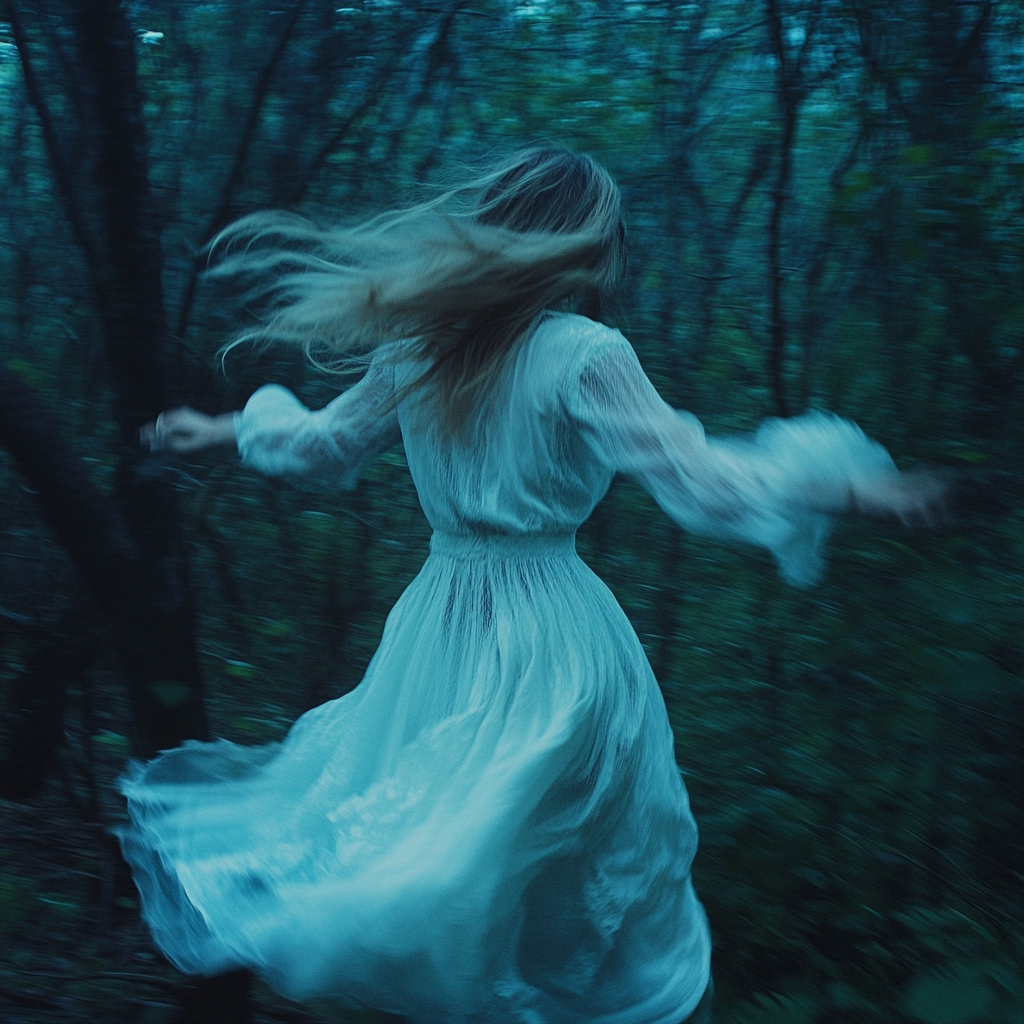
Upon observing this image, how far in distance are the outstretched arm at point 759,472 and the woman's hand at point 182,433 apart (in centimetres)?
95

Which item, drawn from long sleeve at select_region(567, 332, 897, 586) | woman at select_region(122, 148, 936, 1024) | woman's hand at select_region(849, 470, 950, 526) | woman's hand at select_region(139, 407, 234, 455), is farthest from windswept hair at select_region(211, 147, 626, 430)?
woman's hand at select_region(849, 470, 950, 526)

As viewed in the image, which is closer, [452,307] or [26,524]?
[452,307]

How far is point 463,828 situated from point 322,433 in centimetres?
95

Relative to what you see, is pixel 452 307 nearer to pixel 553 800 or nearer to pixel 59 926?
pixel 553 800

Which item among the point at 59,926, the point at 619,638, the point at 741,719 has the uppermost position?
the point at 619,638

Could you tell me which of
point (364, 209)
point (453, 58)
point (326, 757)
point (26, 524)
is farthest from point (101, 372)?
point (326, 757)

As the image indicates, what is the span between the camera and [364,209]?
3.60 metres

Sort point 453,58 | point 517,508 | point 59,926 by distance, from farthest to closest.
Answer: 1. point 453,58
2. point 59,926
3. point 517,508

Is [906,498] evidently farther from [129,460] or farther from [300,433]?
[129,460]

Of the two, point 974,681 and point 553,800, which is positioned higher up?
point 553,800

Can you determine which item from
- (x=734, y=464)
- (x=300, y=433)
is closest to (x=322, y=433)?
(x=300, y=433)

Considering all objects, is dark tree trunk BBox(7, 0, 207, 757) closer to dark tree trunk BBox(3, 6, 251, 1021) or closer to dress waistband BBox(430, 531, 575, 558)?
dark tree trunk BBox(3, 6, 251, 1021)

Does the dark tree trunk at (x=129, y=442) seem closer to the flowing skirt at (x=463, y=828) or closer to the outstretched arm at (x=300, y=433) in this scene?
the outstretched arm at (x=300, y=433)

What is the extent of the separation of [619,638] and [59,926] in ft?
6.67
